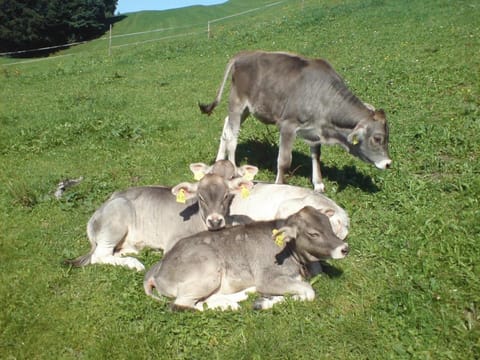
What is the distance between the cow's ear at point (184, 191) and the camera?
807 cm

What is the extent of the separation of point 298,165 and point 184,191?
4.17m

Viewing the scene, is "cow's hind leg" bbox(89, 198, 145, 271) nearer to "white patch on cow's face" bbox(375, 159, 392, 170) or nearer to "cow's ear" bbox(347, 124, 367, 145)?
"cow's ear" bbox(347, 124, 367, 145)

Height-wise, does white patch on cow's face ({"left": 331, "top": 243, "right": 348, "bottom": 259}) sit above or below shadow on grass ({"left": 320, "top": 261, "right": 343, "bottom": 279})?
above

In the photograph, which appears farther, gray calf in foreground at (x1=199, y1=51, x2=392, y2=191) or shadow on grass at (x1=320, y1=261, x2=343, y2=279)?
gray calf in foreground at (x1=199, y1=51, x2=392, y2=191)

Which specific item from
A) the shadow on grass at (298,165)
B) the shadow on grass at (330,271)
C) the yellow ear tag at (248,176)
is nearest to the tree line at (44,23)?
the shadow on grass at (298,165)

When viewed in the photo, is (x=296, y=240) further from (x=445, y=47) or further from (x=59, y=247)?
(x=445, y=47)

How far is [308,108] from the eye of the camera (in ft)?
33.7

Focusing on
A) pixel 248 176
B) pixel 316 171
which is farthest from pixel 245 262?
pixel 316 171

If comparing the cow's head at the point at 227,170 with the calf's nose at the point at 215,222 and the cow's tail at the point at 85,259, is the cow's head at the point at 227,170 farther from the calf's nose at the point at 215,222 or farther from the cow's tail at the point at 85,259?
the cow's tail at the point at 85,259

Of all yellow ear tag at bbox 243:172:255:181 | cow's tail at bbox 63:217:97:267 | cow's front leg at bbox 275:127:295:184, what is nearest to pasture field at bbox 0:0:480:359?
cow's tail at bbox 63:217:97:267

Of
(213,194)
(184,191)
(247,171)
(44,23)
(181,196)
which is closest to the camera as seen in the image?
(213,194)

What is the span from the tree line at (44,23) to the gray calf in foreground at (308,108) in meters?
55.0

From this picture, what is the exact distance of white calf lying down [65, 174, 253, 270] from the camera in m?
8.03

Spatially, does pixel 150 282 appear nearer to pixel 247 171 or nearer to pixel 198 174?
pixel 198 174
